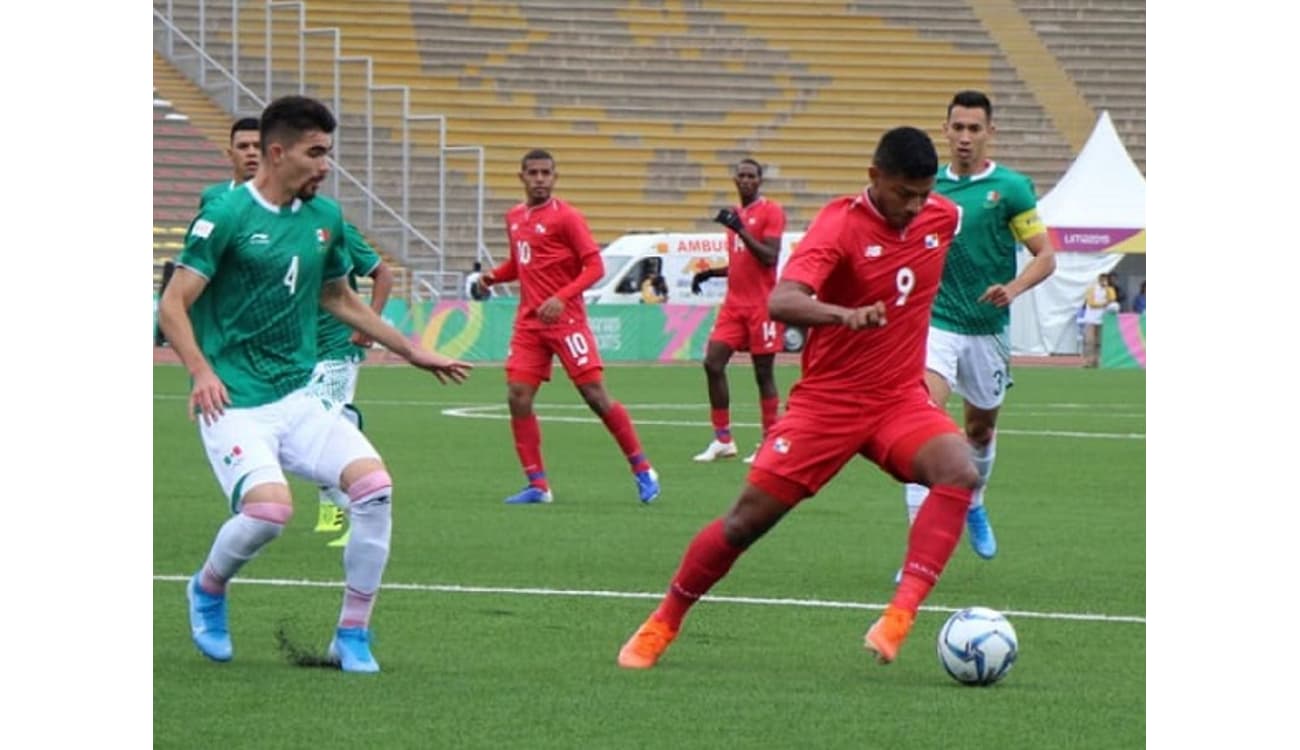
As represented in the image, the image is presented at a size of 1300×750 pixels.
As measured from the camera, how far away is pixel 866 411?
9.13m

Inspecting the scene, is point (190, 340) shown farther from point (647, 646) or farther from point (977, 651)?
point (977, 651)

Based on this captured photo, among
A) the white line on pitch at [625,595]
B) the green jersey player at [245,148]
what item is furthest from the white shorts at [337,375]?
the white line on pitch at [625,595]

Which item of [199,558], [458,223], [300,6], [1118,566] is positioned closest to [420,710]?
[199,558]

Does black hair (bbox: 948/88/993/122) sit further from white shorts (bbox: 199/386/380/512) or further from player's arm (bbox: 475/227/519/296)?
player's arm (bbox: 475/227/519/296)

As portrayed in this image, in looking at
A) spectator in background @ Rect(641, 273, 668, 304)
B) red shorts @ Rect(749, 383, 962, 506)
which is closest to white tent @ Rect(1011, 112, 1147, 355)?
spectator in background @ Rect(641, 273, 668, 304)

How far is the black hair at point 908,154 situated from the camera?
8.73m

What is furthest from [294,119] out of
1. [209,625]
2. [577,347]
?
[577,347]

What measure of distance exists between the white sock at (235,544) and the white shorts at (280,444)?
85mm

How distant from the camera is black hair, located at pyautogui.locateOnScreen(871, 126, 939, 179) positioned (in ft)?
28.6

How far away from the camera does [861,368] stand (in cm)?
916

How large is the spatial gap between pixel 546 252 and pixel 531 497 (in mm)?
1703

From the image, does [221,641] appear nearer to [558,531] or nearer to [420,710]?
[420,710]

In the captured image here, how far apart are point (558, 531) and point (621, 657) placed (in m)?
5.49

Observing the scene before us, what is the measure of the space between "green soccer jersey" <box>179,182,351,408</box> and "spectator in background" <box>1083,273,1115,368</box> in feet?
112
